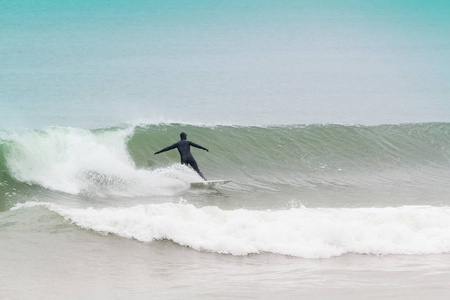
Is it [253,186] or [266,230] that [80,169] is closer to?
[253,186]

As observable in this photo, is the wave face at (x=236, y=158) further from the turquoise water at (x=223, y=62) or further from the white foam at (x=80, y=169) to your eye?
the turquoise water at (x=223, y=62)

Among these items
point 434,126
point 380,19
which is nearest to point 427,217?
point 434,126

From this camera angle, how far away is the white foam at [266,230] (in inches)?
356

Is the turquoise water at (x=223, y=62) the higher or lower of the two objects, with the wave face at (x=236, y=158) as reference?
higher

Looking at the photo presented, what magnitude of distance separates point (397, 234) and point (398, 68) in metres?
75.5

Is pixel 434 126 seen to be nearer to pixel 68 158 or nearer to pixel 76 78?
pixel 68 158

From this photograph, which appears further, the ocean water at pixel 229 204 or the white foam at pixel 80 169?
the white foam at pixel 80 169

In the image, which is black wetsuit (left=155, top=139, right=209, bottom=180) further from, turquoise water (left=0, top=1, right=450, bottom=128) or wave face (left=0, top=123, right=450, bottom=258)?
turquoise water (left=0, top=1, right=450, bottom=128)

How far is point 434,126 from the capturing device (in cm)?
2252

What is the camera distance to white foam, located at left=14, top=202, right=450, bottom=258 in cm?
905

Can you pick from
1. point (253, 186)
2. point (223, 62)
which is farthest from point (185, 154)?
point (223, 62)

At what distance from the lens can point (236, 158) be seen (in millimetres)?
17422

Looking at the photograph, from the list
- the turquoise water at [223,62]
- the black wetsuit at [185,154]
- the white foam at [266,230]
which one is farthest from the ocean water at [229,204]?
the turquoise water at [223,62]

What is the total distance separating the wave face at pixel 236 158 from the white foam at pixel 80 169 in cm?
2
